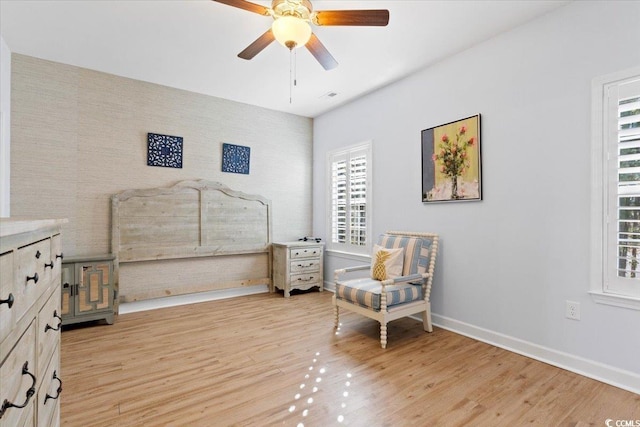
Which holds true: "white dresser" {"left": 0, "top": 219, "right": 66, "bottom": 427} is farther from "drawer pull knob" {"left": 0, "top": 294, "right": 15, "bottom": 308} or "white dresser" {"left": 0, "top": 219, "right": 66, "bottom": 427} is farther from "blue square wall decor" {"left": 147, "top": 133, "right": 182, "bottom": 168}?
"blue square wall decor" {"left": 147, "top": 133, "right": 182, "bottom": 168}

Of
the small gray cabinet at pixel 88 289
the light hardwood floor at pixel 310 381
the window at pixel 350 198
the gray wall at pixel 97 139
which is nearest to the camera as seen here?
the light hardwood floor at pixel 310 381

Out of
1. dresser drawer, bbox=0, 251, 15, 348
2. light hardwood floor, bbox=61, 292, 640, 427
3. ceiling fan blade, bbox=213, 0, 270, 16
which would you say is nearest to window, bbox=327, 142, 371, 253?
light hardwood floor, bbox=61, 292, 640, 427

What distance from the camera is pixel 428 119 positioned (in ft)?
11.6

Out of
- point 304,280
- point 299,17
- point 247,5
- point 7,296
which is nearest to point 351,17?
point 299,17

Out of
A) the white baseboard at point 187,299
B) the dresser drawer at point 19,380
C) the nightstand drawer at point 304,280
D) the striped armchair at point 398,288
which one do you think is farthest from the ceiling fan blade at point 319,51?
the white baseboard at point 187,299

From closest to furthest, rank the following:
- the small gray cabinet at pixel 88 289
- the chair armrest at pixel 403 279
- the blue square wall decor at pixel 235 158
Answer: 1. the chair armrest at pixel 403 279
2. the small gray cabinet at pixel 88 289
3. the blue square wall decor at pixel 235 158

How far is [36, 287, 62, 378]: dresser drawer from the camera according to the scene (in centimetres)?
109

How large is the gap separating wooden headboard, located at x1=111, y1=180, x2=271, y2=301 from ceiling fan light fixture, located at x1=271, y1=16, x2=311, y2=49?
2645 millimetres

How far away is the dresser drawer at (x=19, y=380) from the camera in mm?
738

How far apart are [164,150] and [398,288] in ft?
10.9

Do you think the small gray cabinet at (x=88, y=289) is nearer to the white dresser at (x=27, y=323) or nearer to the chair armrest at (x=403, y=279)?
the white dresser at (x=27, y=323)

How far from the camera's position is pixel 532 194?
8.83ft

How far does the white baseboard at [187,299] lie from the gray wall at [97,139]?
2.56ft

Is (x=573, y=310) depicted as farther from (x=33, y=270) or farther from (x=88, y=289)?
(x=88, y=289)
